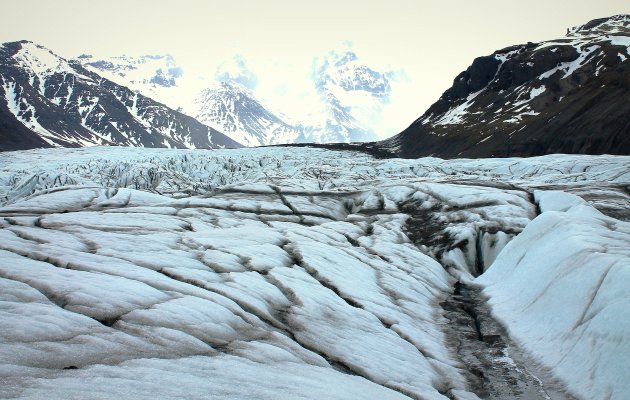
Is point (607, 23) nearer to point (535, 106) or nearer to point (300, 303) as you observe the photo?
point (535, 106)

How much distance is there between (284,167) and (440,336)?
66.9 meters

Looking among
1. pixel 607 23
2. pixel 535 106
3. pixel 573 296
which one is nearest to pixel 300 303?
pixel 573 296

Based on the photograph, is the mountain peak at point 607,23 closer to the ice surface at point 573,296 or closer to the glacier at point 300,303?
the glacier at point 300,303

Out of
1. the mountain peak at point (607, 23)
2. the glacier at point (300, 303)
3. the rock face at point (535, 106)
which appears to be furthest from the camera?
the mountain peak at point (607, 23)

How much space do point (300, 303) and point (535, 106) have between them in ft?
329

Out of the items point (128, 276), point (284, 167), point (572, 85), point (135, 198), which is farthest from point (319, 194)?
point (572, 85)

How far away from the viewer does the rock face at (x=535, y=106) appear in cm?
6825

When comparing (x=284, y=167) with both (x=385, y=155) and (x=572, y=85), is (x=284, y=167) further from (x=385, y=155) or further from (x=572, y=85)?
(x=572, y=85)

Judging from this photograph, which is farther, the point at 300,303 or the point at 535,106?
the point at 535,106

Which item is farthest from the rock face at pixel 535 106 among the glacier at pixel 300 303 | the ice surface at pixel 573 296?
the ice surface at pixel 573 296

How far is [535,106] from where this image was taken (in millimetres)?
97188

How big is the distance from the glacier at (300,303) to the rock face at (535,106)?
49.6 meters

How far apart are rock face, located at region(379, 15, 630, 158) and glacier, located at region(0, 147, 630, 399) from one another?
4959cm

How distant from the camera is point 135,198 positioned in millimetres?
28438
